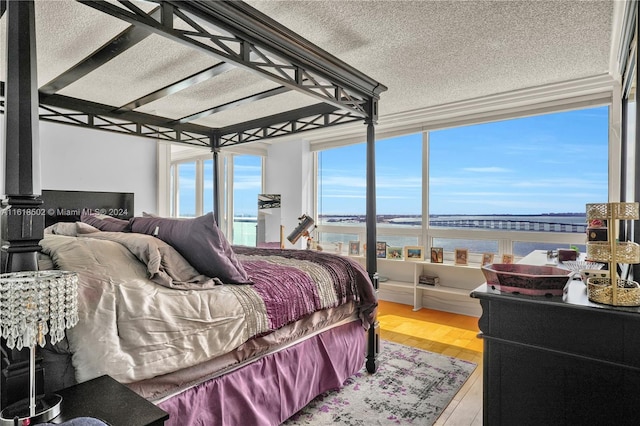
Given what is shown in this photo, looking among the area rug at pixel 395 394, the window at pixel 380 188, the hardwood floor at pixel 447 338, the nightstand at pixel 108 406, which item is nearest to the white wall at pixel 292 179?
the window at pixel 380 188

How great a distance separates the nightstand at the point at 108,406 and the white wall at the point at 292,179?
464cm

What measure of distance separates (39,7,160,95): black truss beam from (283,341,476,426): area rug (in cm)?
254

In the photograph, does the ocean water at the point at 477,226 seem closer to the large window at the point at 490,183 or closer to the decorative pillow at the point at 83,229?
the large window at the point at 490,183

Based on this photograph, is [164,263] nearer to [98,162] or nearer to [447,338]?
[447,338]

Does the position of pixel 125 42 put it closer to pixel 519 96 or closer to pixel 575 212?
pixel 519 96

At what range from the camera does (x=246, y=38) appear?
178 centimetres

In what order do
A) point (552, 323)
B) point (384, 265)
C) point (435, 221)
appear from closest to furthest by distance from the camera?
point (552, 323)
point (435, 221)
point (384, 265)

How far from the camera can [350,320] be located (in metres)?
2.65

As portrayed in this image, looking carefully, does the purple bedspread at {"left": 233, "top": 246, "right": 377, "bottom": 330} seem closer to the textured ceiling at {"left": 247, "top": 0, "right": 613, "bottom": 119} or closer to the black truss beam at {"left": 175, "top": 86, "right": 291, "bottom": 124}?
the black truss beam at {"left": 175, "top": 86, "right": 291, "bottom": 124}

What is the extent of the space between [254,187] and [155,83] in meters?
3.47

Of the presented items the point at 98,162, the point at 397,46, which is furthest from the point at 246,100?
the point at 98,162

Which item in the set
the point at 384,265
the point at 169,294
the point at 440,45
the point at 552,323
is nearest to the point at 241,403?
the point at 169,294

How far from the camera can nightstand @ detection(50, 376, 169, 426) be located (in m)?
1.01

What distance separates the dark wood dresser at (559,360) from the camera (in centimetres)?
121
